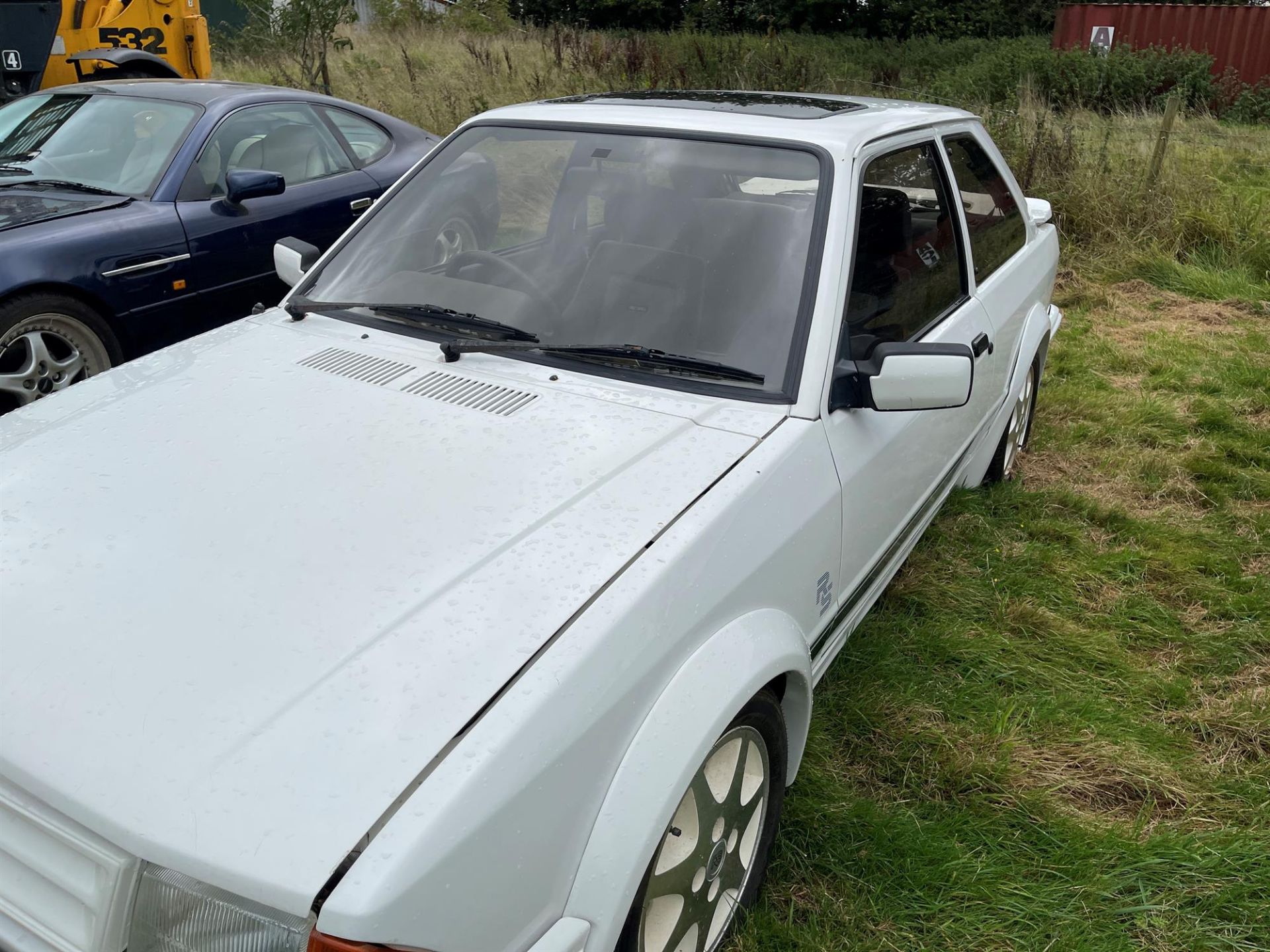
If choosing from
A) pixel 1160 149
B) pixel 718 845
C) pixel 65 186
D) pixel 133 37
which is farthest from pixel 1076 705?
pixel 133 37

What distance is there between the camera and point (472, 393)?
229 centimetres

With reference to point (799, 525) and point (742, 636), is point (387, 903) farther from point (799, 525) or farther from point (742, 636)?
point (799, 525)

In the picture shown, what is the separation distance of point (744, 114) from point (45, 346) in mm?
3075

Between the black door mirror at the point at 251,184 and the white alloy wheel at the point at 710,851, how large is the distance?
3.82 m

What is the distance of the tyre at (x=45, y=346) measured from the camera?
3.96 metres

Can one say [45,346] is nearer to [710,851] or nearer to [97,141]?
[97,141]

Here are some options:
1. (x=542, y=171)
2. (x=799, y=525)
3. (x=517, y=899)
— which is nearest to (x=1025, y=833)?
(x=799, y=525)

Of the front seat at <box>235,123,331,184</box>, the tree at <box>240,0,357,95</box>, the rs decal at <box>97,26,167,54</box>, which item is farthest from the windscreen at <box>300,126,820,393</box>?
the tree at <box>240,0,357,95</box>

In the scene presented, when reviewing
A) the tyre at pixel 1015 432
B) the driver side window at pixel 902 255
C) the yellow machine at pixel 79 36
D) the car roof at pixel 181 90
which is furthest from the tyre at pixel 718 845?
the yellow machine at pixel 79 36

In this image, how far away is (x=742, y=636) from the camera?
6.11ft

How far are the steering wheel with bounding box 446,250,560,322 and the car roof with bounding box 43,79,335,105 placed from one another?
3032 millimetres

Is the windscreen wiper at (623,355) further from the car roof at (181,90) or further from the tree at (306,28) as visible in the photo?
the tree at (306,28)

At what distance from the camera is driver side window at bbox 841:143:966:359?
255cm

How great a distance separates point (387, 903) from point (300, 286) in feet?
7.05
